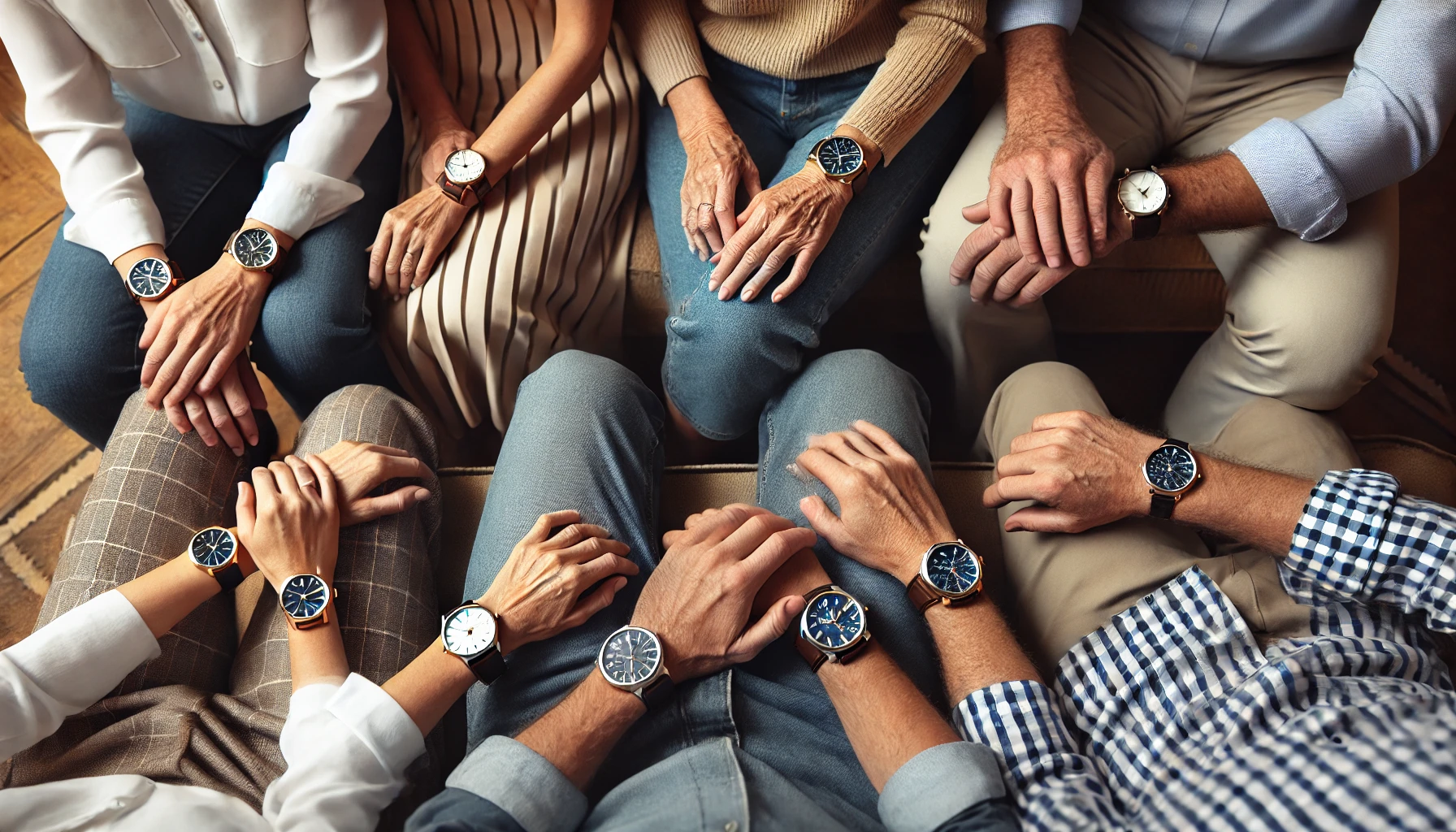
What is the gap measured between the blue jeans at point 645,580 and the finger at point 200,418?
0.38 meters

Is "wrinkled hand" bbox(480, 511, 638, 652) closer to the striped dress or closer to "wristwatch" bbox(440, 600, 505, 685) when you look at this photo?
"wristwatch" bbox(440, 600, 505, 685)

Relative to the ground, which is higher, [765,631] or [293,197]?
[293,197]

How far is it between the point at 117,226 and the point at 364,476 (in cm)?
53

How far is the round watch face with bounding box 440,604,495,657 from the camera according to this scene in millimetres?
889

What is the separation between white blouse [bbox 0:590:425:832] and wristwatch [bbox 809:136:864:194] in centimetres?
83

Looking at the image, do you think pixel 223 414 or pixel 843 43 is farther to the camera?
pixel 843 43

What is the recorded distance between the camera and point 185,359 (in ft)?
3.75

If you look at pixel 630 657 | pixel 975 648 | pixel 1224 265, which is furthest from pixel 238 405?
pixel 1224 265

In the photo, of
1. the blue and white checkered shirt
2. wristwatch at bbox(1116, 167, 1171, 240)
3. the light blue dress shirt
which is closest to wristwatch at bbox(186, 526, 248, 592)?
the blue and white checkered shirt

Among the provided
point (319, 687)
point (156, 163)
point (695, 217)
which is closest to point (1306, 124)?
point (695, 217)

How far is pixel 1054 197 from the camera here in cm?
114

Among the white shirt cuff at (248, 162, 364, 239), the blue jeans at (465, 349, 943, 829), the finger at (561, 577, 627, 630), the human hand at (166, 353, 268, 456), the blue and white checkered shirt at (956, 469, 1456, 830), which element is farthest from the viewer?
the white shirt cuff at (248, 162, 364, 239)

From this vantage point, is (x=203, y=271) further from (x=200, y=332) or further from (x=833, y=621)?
(x=833, y=621)

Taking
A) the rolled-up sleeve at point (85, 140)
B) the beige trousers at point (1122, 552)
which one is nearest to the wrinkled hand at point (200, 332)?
the rolled-up sleeve at point (85, 140)
